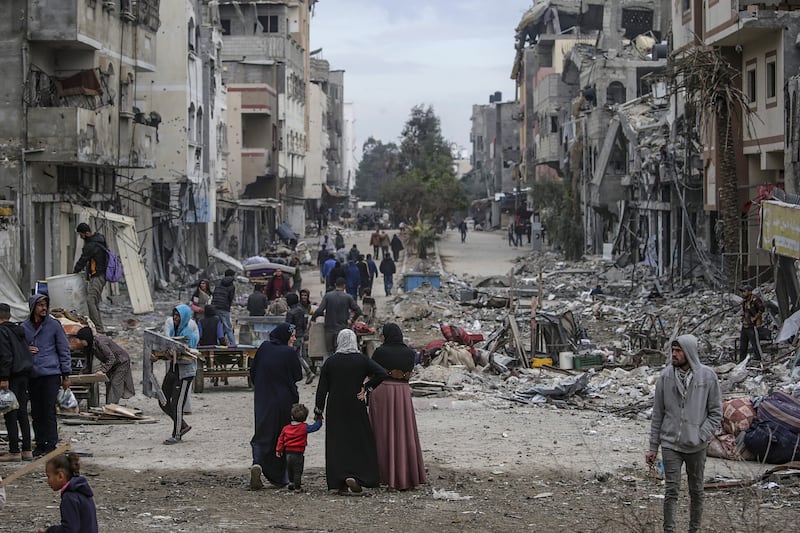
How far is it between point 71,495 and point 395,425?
14.8 ft

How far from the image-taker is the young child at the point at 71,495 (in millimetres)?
6656

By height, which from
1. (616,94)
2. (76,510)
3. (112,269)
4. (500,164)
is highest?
(616,94)

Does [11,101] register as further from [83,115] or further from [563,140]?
[563,140]

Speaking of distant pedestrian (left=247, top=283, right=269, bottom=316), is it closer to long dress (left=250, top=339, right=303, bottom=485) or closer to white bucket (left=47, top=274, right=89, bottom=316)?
white bucket (left=47, top=274, right=89, bottom=316)

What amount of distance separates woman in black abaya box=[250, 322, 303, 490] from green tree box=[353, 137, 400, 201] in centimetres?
14092

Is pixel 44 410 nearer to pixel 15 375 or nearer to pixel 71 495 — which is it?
pixel 15 375

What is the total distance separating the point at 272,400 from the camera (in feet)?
36.3

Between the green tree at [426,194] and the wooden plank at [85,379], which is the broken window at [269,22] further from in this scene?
the wooden plank at [85,379]

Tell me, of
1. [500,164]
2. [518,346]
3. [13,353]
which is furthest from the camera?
[500,164]

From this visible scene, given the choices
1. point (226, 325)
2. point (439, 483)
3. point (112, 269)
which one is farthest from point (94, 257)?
point (439, 483)

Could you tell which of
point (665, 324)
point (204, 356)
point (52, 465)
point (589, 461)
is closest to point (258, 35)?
point (665, 324)

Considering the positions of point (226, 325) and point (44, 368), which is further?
point (226, 325)

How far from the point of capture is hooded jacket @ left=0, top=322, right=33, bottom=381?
1162cm

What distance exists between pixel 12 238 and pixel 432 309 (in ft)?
31.3
